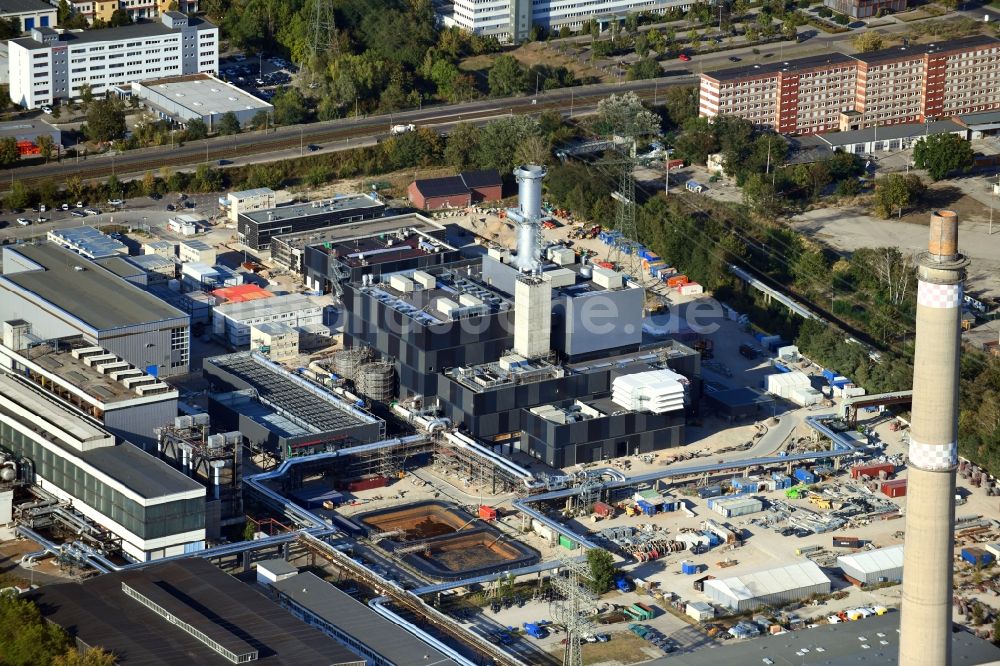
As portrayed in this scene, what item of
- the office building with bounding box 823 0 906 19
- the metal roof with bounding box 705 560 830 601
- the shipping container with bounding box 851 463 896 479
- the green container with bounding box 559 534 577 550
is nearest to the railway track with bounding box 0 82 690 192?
the office building with bounding box 823 0 906 19

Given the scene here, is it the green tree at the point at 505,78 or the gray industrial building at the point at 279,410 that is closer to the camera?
the gray industrial building at the point at 279,410

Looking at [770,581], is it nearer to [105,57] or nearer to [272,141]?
[272,141]

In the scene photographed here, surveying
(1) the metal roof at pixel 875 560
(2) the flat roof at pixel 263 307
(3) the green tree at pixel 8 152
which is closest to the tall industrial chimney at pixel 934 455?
(1) the metal roof at pixel 875 560

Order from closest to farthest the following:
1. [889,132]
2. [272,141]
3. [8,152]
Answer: [8,152], [272,141], [889,132]

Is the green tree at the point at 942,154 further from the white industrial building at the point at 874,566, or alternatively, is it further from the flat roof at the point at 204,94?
the white industrial building at the point at 874,566

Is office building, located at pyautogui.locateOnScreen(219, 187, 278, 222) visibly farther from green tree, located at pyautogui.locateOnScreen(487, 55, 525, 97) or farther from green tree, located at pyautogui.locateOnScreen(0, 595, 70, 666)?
green tree, located at pyautogui.locateOnScreen(0, 595, 70, 666)

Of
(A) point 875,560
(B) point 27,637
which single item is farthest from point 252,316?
(A) point 875,560

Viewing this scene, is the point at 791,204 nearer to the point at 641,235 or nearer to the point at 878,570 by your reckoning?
the point at 641,235
